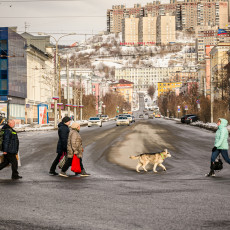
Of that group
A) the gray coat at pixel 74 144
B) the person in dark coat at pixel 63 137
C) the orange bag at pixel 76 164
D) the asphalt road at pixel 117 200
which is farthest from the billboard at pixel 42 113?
the gray coat at pixel 74 144

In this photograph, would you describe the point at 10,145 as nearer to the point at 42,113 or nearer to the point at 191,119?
the point at 42,113

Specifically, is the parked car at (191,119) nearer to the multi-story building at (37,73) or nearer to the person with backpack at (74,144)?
the multi-story building at (37,73)

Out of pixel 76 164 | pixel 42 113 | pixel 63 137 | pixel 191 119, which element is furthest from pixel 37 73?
pixel 76 164

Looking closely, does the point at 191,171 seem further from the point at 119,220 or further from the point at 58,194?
the point at 119,220

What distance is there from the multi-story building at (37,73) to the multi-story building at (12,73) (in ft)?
8.20

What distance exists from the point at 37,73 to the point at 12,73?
17033mm

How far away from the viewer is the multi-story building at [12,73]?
226 feet

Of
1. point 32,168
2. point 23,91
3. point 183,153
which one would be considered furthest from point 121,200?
point 23,91

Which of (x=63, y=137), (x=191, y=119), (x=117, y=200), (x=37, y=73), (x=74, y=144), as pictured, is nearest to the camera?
(x=117, y=200)

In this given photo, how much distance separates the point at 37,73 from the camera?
8762cm

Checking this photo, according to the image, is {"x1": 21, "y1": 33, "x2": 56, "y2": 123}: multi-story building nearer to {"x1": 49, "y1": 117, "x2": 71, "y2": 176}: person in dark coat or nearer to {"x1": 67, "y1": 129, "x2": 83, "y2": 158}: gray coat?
{"x1": 49, "y1": 117, "x2": 71, "y2": 176}: person in dark coat

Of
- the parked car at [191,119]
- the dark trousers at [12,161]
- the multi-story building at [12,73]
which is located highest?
the multi-story building at [12,73]

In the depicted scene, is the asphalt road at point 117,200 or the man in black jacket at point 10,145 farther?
the man in black jacket at point 10,145

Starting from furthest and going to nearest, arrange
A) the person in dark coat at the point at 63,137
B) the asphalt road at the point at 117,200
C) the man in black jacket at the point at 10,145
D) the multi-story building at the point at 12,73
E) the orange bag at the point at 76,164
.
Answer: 1. the multi-story building at the point at 12,73
2. the person in dark coat at the point at 63,137
3. the orange bag at the point at 76,164
4. the man in black jacket at the point at 10,145
5. the asphalt road at the point at 117,200
